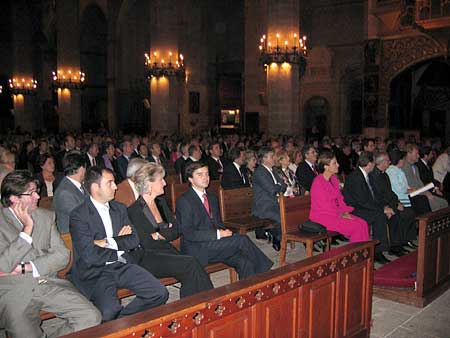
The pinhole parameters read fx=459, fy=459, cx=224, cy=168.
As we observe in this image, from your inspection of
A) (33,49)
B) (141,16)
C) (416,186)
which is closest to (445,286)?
(416,186)

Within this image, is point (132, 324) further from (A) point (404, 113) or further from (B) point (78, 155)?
(A) point (404, 113)

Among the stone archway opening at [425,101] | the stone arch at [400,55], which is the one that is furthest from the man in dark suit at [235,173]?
the stone archway opening at [425,101]

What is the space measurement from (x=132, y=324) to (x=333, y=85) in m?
21.3

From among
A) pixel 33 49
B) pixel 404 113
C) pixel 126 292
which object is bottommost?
pixel 126 292

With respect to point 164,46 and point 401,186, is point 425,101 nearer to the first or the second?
point 164,46

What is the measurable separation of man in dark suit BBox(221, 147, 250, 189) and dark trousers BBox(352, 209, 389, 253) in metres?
2.29

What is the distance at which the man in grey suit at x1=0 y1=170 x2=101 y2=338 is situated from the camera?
3.29m

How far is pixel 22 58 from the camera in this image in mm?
29656

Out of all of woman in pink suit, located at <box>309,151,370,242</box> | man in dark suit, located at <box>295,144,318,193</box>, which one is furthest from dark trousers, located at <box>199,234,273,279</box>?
man in dark suit, located at <box>295,144,318,193</box>

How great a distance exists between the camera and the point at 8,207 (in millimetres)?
3527

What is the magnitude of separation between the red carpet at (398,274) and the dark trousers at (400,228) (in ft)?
3.29

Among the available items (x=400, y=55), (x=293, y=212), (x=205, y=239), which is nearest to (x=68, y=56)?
(x=400, y=55)

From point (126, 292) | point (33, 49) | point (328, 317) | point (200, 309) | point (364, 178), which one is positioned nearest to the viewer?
point (200, 309)

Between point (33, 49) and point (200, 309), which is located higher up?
point (33, 49)
